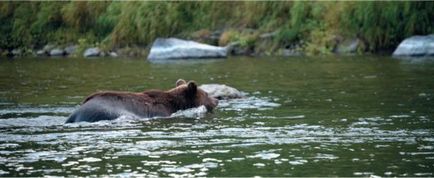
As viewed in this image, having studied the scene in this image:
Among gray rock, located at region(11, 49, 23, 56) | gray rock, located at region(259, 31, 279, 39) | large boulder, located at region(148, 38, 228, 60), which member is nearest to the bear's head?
large boulder, located at region(148, 38, 228, 60)

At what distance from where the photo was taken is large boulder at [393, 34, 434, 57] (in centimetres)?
3953

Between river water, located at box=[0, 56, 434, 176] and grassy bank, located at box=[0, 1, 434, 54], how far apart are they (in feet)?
41.9

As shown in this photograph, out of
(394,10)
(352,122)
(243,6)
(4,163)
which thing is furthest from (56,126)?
(243,6)

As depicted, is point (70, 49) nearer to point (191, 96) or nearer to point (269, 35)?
point (269, 35)

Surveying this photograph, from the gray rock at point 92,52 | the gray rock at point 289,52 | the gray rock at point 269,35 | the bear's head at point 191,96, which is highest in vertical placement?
the bear's head at point 191,96

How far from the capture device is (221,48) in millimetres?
44375

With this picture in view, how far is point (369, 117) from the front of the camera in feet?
61.1

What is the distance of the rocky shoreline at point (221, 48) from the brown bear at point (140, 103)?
67.5ft

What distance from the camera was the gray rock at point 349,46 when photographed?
44.0 m

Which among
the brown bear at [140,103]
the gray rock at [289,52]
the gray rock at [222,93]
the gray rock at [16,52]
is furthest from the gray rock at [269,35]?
the brown bear at [140,103]

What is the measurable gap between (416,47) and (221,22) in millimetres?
14448

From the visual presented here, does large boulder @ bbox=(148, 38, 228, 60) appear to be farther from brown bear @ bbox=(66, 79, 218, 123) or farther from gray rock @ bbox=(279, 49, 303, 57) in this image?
brown bear @ bbox=(66, 79, 218, 123)

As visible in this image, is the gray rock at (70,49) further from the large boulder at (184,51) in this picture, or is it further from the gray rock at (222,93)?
the gray rock at (222,93)

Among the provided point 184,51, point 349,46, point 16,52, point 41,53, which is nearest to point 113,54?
point 41,53
